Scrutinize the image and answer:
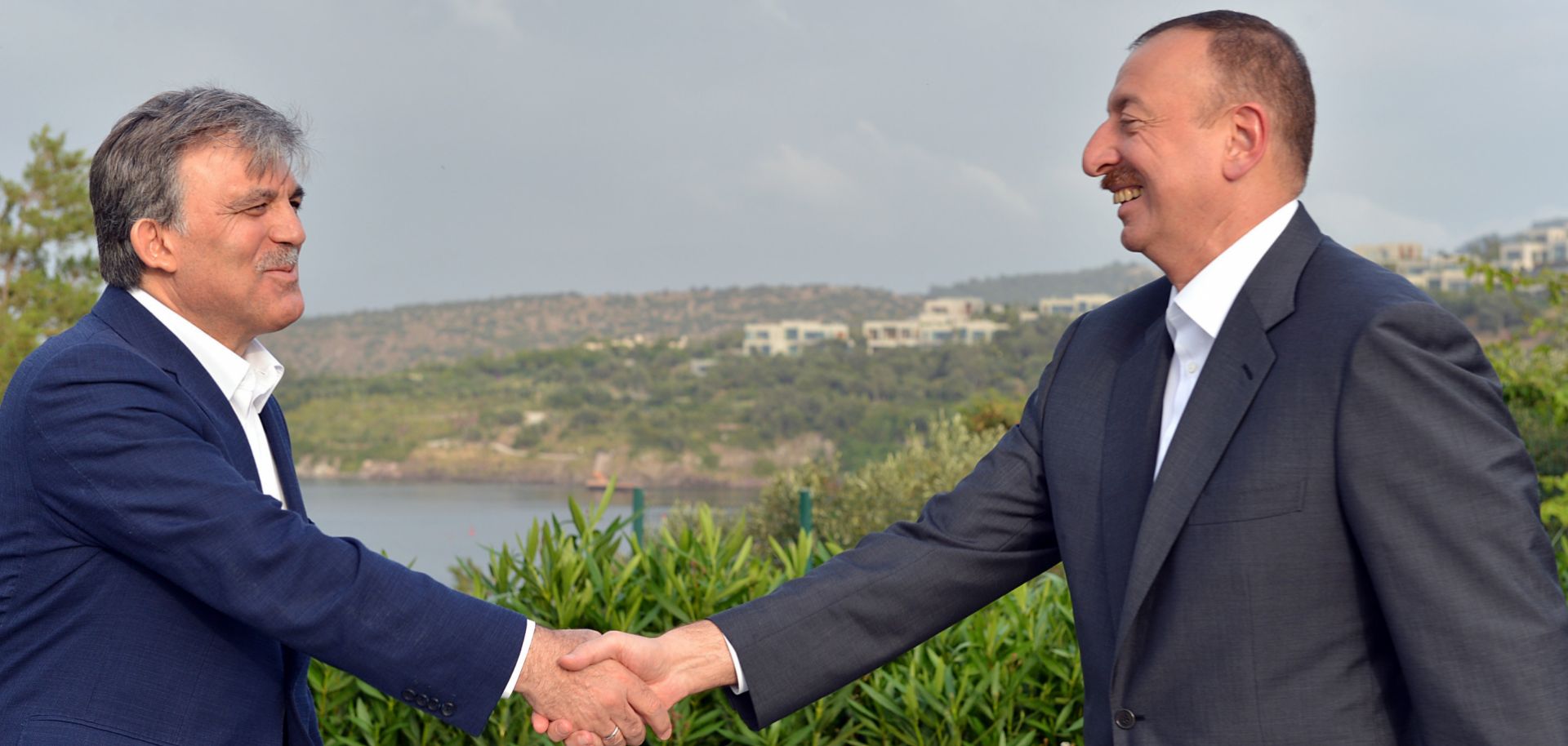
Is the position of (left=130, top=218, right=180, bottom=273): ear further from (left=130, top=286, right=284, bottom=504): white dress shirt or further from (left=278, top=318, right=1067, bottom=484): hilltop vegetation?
(left=278, top=318, right=1067, bottom=484): hilltop vegetation

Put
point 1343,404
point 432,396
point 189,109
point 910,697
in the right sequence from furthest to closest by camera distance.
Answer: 1. point 432,396
2. point 910,697
3. point 189,109
4. point 1343,404

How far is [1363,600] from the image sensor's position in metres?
1.88

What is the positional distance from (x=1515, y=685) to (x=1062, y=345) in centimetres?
104

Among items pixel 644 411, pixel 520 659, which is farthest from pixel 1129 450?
pixel 644 411

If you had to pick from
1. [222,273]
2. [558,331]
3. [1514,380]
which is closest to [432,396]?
[558,331]

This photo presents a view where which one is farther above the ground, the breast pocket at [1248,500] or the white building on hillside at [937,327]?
the breast pocket at [1248,500]

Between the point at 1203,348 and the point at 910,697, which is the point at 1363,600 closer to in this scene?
the point at 1203,348

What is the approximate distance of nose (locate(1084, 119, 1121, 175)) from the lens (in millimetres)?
2287

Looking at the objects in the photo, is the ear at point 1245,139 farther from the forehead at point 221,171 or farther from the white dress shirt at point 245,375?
the forehead at point 221,171

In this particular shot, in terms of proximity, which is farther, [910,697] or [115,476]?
[910,697]

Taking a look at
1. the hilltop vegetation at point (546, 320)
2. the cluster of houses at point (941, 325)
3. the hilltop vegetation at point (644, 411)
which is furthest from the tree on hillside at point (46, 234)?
the hilltop vegetation at point (546, 320)

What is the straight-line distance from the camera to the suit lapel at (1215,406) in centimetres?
199

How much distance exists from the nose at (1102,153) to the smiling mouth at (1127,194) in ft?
0.14

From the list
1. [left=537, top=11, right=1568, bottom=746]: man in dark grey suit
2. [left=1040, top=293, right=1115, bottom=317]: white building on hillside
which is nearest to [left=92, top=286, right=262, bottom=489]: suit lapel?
[left=537, top=11, right=1568, bottom=746]: man in dark grey suit
